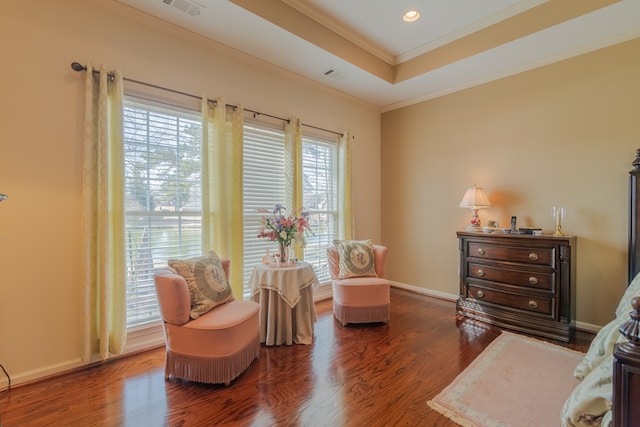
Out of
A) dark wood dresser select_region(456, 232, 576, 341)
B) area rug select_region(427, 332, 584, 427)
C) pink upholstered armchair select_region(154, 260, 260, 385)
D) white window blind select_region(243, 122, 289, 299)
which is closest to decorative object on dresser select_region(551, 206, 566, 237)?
dark wood dresser select_region(456, 232, 576, 341)

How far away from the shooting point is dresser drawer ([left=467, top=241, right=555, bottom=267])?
117 inches

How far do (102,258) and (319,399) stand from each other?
2.00 m

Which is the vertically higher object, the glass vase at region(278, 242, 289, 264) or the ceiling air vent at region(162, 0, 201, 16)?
the ceiling air vent at region(162, 0, 201, 16)

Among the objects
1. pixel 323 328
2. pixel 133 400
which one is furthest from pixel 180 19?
pixel 323 328

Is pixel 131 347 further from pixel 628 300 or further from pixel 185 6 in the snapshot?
pixel 628 300

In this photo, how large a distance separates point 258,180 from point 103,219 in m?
1.58

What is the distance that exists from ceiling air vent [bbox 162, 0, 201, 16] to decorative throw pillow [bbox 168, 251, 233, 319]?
217 cm

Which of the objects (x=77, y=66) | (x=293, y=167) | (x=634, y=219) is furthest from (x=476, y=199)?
(x=77, y=66)

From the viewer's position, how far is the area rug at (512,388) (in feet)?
5.90

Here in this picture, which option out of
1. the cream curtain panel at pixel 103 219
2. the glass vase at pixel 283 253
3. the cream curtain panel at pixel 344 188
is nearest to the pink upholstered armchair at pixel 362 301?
the glass vase at pixel 283 253

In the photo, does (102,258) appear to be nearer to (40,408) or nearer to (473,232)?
(40,408)

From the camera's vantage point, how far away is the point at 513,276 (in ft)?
10.4

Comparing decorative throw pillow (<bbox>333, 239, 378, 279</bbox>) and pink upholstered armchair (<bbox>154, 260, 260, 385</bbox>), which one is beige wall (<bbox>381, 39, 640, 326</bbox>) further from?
pink upholstered armchair (<bbox>154, 260, 260, 385</bbox>)

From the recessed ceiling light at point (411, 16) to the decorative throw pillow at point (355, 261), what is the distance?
2.53m
